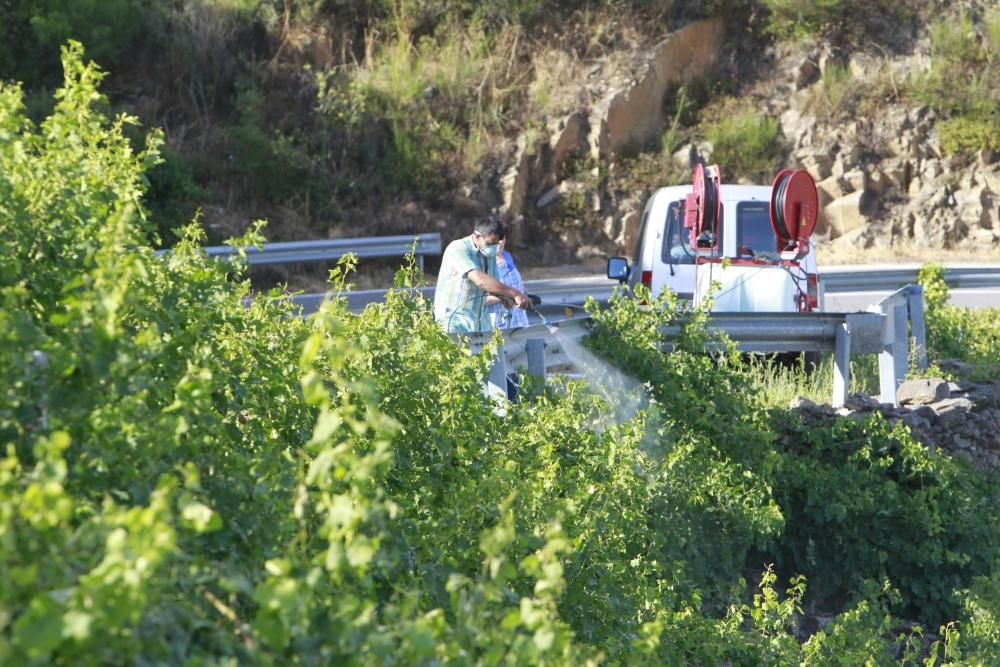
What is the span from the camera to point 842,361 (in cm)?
999

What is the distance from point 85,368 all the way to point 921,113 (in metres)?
22.7

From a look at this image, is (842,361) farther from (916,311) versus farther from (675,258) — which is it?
(675,258)

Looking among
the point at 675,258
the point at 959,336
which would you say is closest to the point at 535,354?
the point at 675,258

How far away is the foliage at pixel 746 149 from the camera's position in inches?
930

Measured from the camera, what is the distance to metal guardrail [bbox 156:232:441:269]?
18188mm

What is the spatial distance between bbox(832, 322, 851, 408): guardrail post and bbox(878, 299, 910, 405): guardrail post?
1.49 feet

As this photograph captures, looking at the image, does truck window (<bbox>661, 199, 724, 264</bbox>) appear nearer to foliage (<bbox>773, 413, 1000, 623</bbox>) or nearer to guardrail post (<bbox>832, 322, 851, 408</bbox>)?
guardrail post (<bbox>832, 322, 851, 408</bbox>)

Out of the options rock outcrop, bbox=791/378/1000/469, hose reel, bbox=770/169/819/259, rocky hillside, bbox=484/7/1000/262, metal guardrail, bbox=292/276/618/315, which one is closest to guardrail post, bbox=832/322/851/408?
rock outcrop, bbox=791/378/1000/469

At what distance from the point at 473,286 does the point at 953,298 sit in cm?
1072

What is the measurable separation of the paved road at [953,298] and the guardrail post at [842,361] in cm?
737

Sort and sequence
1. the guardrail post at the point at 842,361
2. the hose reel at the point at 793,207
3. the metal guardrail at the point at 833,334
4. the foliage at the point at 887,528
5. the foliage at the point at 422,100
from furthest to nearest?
the foliage at the point at 422,100
the hose reel at the point at 793,207
the guardrail post at the point at 842,361
the foliage at the point at 887,528
the metal guardrail at the point at 833,334

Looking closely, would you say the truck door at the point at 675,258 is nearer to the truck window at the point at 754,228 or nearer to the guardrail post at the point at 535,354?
the truck window at the point at 754,228

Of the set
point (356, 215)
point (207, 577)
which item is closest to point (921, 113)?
point (356, 215)

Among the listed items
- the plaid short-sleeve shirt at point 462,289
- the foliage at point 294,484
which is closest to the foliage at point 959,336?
the foliage at point 294,484
